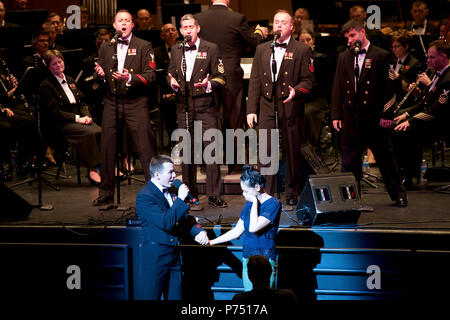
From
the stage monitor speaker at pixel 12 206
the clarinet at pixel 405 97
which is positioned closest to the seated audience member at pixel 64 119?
the stage monitor speaker at pixel 12 206

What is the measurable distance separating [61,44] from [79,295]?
4.37 meters

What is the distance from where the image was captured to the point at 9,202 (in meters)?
6.55

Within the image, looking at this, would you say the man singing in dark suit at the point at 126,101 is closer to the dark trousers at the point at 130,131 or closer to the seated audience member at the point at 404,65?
the dark trousers at the point at 130,131

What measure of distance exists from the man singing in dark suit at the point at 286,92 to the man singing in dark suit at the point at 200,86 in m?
0.40

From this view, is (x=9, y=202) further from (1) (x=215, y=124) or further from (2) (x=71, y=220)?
(1) (x=215, y=124)

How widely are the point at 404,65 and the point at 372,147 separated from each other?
211 centimetres

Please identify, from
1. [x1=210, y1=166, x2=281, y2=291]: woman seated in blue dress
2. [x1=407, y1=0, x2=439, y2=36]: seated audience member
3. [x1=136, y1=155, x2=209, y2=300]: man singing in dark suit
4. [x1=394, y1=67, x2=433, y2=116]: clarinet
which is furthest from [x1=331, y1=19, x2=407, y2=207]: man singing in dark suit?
[x1=407, y1=0, x2=439, y2=36]: seated audience member

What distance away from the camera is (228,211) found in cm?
675

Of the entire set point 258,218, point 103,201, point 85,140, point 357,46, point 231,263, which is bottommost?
point 231,263

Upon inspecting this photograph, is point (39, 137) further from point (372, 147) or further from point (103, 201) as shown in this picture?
point (372, 147)

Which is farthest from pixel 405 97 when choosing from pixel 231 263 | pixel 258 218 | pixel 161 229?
pixel 161 229

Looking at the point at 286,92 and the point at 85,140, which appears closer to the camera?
the point at 286,92

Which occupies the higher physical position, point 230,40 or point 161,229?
point 230,40
